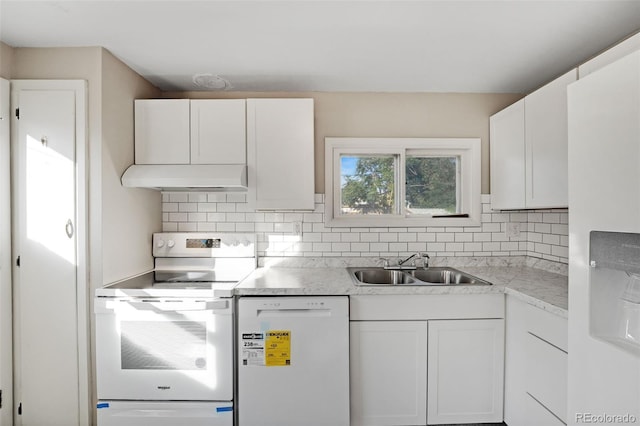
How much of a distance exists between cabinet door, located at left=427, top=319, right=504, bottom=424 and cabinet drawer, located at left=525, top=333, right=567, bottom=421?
0.68 feet

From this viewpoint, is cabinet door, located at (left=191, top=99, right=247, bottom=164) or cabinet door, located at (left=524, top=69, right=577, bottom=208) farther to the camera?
cabinet door, located at (left=191, top=99, right=247, bottom=164)

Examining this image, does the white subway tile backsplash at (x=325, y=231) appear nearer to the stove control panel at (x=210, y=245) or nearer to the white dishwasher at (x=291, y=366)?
the stove control panel at (x=210, y=245)

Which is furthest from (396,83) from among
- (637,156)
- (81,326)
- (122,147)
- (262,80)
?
(81,326)

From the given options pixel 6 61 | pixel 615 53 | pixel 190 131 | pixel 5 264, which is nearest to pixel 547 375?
pixel 615 53

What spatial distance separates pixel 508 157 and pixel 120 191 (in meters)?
2.66

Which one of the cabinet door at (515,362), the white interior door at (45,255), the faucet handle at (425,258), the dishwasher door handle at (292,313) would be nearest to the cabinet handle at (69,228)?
the white interior door at (45,255)

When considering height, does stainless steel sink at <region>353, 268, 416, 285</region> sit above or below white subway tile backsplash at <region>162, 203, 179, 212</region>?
below

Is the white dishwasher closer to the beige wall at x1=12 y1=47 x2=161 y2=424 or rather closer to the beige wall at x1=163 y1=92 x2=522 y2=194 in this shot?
the beige wall at x1=12 y1=47 x2=161 y2=424

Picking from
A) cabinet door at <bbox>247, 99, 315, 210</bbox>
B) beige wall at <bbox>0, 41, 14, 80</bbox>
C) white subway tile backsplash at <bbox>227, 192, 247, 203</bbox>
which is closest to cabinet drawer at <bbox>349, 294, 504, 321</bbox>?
cabinet door at <bbox>247, 99, 315, 210</bbox>

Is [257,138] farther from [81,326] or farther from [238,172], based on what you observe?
[81,326]

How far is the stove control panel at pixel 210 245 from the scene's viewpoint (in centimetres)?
244

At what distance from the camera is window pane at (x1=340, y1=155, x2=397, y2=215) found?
2.66 m

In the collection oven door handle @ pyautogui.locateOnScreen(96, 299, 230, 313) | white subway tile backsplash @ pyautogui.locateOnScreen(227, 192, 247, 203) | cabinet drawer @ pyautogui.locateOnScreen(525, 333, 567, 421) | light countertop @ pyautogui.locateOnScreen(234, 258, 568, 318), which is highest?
white subway tile backsplash @ pyautogui.locateOnScreen(227, 192, 247, 203)

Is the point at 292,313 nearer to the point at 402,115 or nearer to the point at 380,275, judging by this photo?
the point at 380,275
